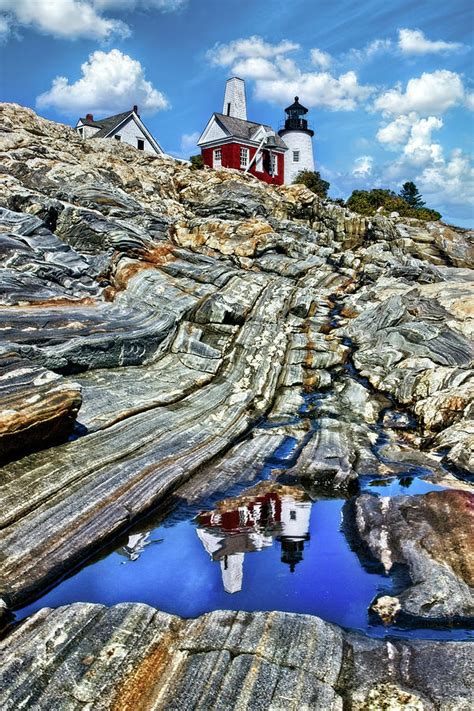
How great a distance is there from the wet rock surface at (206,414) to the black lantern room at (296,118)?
49.0m

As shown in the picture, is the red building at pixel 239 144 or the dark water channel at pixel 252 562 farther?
the red building at pixel 239 144

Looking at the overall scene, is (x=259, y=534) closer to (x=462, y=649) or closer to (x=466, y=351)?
(x=462, y=649)

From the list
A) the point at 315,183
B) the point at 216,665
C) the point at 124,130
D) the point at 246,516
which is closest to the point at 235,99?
the point at 124,130

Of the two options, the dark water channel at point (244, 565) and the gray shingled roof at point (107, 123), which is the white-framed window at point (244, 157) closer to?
the gray shingled roof at point (107, 123)

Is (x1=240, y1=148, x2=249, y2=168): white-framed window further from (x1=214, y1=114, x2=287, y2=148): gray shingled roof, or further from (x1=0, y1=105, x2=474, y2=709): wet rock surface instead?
(x1=0, y1=105, x2=474, y2=709): wet rock surface

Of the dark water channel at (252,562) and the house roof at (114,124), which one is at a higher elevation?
the house roof at (114,124)

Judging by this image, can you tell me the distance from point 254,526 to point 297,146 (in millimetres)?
74866

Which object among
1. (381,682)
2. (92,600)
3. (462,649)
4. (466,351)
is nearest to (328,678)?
(381,682)

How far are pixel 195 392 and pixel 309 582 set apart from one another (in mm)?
9188

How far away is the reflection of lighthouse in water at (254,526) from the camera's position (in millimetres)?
10498

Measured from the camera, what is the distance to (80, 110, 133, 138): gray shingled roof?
7156 cm

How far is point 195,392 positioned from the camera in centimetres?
1808

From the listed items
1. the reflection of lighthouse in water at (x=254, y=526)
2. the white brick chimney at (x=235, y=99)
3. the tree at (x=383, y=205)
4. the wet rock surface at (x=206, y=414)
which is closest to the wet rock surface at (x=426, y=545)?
the wet rock surface at (x=206, y=414)

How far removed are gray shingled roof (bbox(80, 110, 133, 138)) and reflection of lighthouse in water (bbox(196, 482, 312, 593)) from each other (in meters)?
67.6
